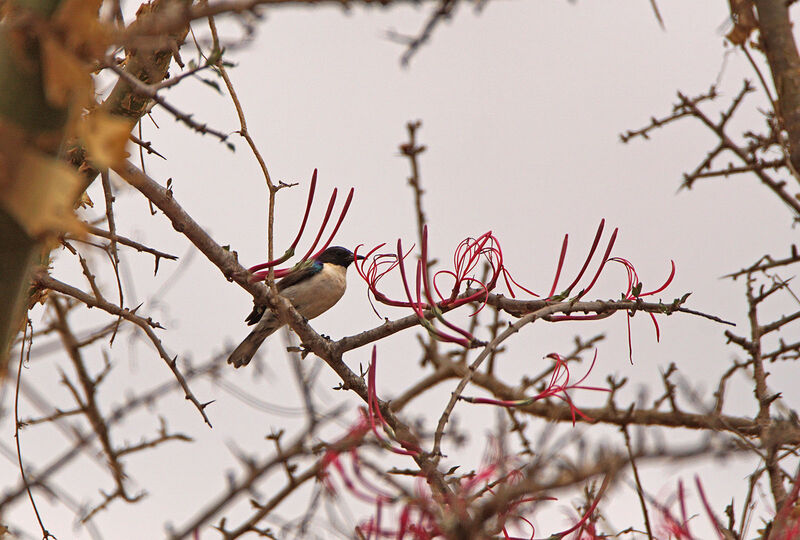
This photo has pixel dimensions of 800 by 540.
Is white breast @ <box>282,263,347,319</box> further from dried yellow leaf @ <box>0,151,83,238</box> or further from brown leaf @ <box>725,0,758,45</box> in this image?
dried yellow leaf @ <box>0,151,83,238</box>

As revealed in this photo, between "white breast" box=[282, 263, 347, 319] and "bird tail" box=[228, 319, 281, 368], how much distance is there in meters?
0.35

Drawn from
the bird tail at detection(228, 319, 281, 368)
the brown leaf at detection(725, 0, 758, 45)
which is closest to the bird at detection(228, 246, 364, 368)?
the bird tail at detection(228, 319, 281, 368)

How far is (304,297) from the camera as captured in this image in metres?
7.45

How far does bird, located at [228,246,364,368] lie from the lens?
23.6 ft

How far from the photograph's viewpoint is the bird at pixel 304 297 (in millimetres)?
7191

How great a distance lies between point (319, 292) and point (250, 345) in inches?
29.4

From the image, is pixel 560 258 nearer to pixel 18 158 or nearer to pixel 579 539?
pixel 579 539

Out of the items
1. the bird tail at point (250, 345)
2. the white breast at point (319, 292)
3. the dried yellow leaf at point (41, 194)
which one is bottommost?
the dried yellow leaf at point (41, 194)

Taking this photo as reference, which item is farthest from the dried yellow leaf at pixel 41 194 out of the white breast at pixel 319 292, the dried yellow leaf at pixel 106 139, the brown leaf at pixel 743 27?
the white breast at pixel 319 292

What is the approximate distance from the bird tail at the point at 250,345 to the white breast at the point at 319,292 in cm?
35

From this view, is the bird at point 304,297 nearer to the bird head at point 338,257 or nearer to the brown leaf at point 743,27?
the bird head at point 338,257

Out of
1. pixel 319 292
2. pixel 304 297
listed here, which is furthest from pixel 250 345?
pixel 319 292

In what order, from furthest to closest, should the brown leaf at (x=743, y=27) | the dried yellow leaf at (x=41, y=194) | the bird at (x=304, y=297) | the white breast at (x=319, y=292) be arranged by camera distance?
the white breast at (x=319, y=292) → the bird at (x=304, y=297) → the brown leaf at (x=743, y=27) → the dried yellow leaf at (x=41, y=194)

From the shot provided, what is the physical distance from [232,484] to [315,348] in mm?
1482
